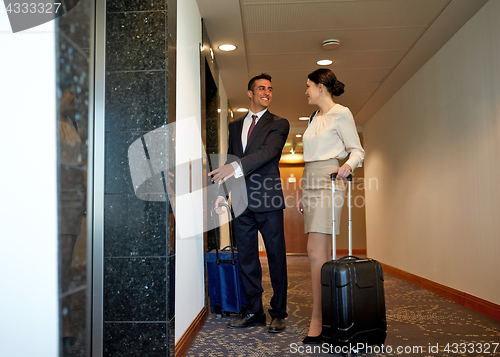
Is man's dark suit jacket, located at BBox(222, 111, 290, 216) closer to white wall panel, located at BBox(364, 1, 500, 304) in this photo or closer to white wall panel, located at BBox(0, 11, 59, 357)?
white wall panel, located at BBox(0, 11, 59, 357)

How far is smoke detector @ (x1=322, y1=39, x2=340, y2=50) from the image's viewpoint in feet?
12.2

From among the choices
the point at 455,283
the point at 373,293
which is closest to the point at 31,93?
the point at 373,293

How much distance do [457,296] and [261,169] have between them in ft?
6.92

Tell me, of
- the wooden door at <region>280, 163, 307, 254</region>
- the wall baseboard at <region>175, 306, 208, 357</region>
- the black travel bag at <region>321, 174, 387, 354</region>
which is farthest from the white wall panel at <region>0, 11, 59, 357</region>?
the wooden door at <region>280, 163, 307, 254</region>

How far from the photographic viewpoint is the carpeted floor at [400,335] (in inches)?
83.0

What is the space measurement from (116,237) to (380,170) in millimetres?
5001

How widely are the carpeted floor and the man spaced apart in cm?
15

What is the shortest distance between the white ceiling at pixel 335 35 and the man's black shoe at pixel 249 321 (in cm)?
219

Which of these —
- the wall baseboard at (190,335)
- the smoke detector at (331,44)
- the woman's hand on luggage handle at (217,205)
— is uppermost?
the smoke detector at (331,44)

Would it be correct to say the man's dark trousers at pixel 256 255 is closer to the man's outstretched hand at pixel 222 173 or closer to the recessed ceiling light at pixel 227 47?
the man's outstretched hand at pixel 222 173

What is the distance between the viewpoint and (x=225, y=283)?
287cm

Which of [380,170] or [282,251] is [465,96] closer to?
[282,251]

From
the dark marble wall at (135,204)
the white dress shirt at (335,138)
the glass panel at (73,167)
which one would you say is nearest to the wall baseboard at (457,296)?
the white dress shirt at (335,138)

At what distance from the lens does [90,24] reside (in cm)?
174
